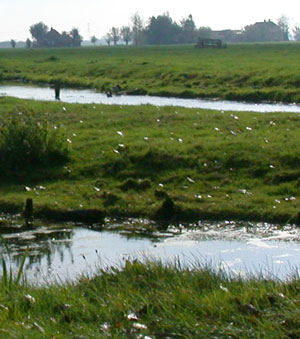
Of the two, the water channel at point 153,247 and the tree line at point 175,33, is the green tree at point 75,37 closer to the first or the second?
the tree line at point 175,33

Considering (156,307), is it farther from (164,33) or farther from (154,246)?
(164,33)

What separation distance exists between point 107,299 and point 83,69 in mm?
53006

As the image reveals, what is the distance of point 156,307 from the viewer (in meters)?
6.54

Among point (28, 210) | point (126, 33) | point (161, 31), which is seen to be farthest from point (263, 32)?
point (28, 210)

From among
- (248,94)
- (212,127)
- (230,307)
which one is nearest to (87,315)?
(230,307)

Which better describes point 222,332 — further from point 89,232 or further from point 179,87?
point 179,87

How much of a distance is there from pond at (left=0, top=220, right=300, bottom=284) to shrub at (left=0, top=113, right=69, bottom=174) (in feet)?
11.0

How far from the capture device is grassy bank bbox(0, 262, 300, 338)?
19.6 feet

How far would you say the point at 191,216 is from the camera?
12773 millimetres

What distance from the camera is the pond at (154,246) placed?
976 centimetres

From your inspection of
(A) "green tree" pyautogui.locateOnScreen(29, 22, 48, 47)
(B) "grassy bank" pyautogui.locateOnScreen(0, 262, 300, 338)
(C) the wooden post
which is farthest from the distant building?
(B) "grassy bank" pyautogui.locateOnScreen(0, 262, 300, 338)

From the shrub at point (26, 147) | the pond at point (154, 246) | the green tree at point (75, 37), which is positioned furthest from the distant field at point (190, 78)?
the green tree at point (75, 37)

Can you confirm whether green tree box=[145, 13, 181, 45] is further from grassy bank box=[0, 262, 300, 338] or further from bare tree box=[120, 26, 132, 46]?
grassy bank box=[0, 262, 300, 338]

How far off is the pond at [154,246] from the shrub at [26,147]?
334cm
